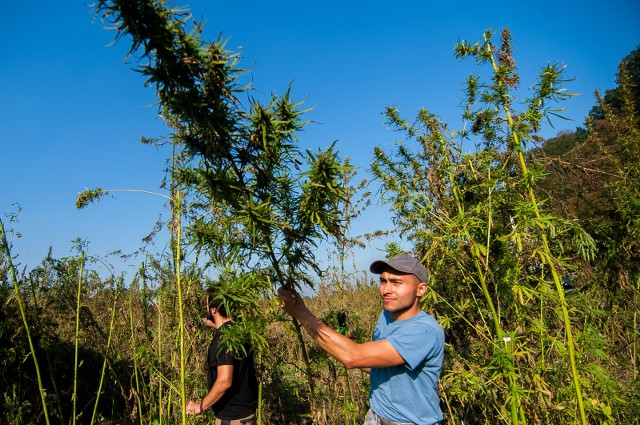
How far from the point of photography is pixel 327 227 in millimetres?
1980

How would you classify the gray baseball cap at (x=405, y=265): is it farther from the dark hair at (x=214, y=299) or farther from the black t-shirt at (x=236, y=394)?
the black t-shirt at (x=236, y=394)

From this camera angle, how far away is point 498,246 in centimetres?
301

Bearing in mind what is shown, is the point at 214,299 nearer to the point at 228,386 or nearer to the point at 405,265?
the point at 405,265

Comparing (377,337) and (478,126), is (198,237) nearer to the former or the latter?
(377,337)

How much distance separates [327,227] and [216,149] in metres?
0.64

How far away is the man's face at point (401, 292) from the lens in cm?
246

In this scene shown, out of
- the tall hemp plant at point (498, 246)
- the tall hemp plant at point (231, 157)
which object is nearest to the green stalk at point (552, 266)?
the tall hemp plant at point (498, 246)

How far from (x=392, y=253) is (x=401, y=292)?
61 centimetres

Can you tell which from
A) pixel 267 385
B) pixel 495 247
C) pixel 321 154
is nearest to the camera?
pixel 321 154

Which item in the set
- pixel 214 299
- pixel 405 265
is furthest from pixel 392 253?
pixel 214 299

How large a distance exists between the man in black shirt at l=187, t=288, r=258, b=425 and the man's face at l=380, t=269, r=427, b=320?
133 centimetres

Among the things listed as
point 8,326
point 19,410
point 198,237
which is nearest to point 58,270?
point 8,326

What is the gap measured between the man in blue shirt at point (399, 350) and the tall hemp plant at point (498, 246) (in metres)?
0.41

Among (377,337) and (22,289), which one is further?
(22,289)
